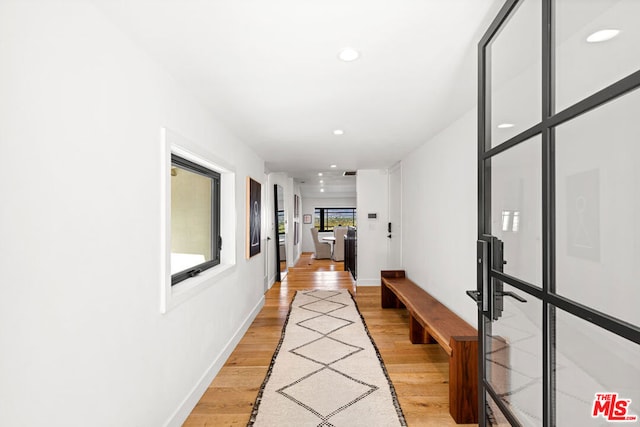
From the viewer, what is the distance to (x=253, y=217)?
424cm

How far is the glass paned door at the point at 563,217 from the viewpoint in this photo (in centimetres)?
77

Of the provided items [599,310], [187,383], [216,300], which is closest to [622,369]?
[599,310]

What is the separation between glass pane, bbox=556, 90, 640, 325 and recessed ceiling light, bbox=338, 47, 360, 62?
111 cm

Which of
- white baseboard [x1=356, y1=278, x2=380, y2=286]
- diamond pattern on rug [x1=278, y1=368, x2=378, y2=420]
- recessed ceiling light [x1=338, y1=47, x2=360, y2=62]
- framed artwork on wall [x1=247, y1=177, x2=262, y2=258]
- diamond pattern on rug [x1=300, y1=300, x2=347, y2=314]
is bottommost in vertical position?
diamond pattern on rug [x1=300, y1=300, x2=347, y2=314]

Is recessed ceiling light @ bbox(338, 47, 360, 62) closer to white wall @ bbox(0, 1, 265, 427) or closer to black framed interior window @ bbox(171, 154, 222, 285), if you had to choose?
white wall @ bbox(0, 1, 265, 427)

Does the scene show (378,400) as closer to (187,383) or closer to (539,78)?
(187,383)

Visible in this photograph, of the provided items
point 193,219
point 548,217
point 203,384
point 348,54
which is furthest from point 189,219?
point 548,217

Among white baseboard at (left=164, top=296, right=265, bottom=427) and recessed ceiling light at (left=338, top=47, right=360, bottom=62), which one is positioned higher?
recessed ceiling light at (left=338, top=47, right=360, bottom=62)

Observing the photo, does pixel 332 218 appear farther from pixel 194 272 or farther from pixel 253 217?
pixel 194 272

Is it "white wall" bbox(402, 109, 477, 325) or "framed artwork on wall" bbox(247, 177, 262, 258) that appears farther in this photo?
"framed artwork on wall" bbox(247, 177, 262, 258)

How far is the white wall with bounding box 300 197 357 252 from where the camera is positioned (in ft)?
41.1

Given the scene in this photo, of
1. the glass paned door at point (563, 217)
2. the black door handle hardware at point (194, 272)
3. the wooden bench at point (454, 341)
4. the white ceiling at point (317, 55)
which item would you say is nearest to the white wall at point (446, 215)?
the wooden bench at point (454, 341)
